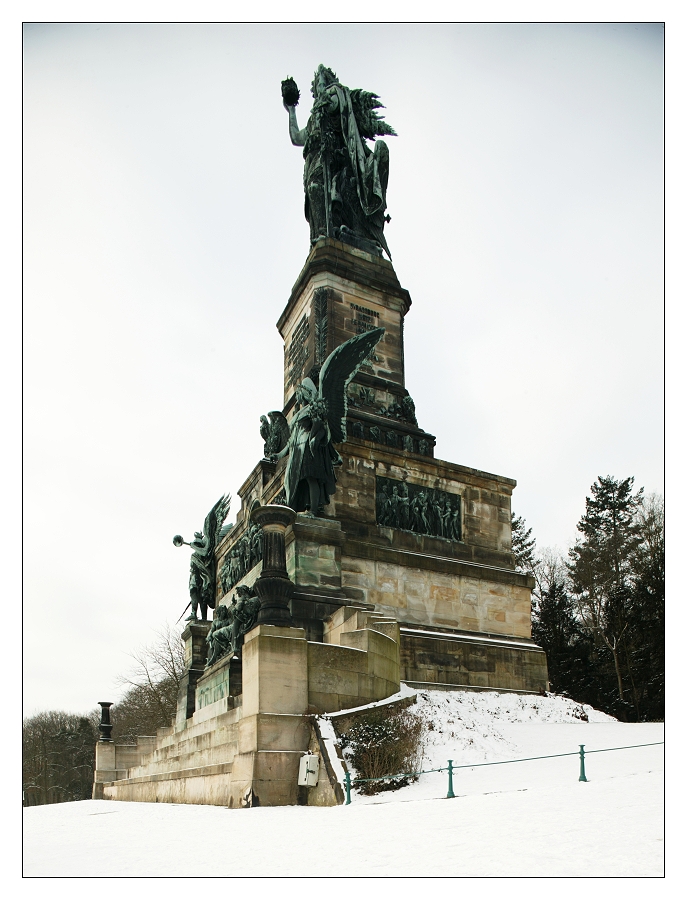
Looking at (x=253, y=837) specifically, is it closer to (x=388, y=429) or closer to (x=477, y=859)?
(x=477, y=859)

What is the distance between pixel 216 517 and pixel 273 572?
Answer: 15143 millimetres

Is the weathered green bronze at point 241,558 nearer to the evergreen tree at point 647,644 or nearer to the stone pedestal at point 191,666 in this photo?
the stone pedestal at point 191,666

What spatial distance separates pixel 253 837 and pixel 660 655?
27.0 meters

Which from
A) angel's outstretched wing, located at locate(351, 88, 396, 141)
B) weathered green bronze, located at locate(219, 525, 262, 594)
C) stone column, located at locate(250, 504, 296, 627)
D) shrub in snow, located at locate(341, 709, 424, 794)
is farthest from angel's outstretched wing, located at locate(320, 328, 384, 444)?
angel's outstretched wing, located at locate(351, 88, 396, 141)

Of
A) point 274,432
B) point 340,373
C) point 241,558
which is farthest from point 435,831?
point 274,432

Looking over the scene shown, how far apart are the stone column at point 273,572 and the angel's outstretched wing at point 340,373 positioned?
540 centimetres

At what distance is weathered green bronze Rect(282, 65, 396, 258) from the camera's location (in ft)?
96.0

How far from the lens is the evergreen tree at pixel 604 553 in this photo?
4153 centimetres

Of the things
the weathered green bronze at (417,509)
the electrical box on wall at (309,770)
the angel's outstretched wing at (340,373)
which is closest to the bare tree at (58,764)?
the weathered green bronze at (417,509)

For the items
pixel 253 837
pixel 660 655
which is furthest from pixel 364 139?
pixel 253 837

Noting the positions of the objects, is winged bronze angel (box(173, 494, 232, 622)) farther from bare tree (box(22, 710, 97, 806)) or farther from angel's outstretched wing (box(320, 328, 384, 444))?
bare tree (box(22, 710, 97, 806))

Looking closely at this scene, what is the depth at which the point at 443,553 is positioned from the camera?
22328mm

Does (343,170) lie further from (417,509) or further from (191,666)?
(191,666)

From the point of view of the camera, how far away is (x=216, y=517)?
29.7 metres
